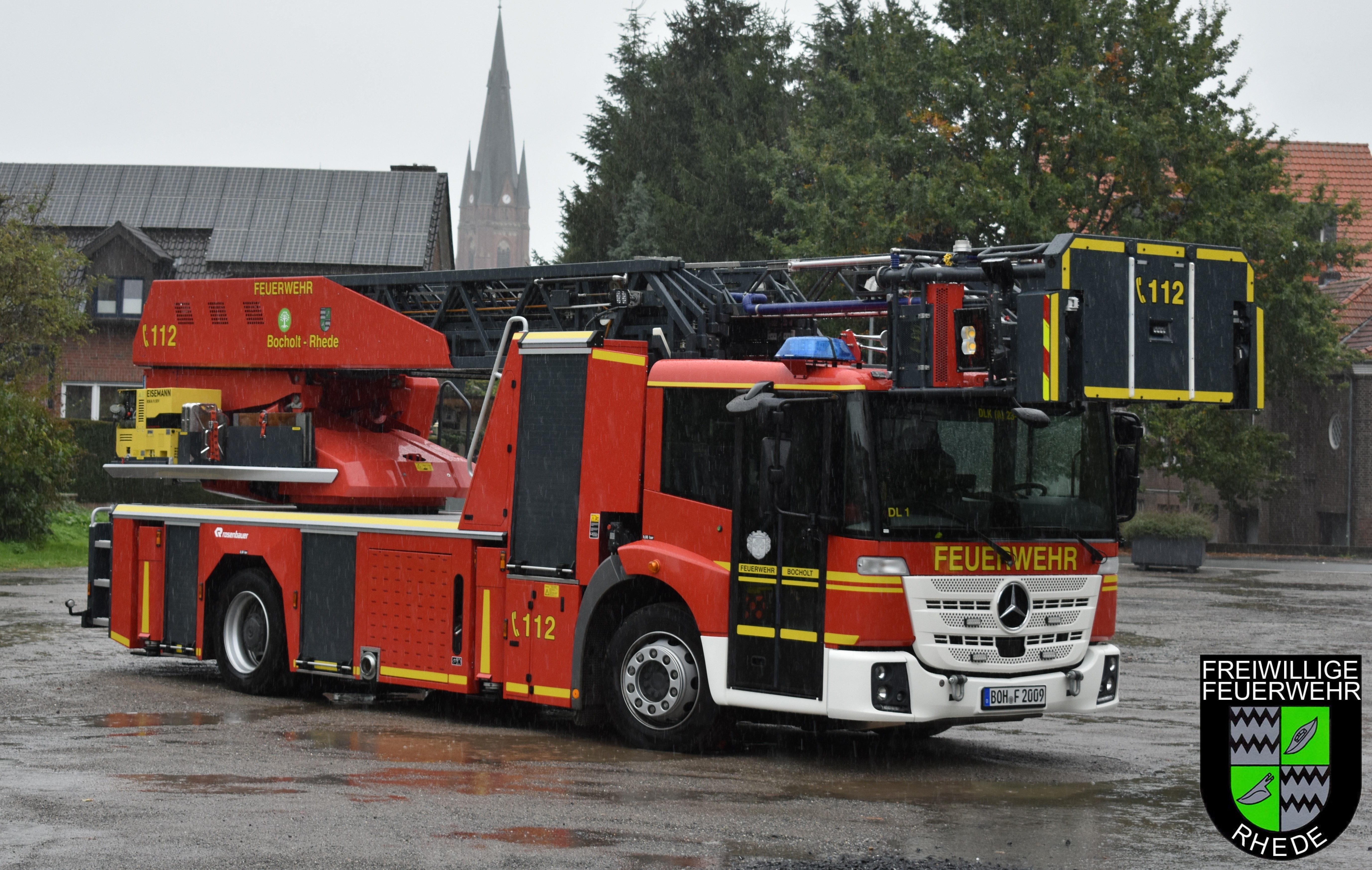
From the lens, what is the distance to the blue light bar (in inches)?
404

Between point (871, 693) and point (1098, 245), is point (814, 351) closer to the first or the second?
point (1098, 245)

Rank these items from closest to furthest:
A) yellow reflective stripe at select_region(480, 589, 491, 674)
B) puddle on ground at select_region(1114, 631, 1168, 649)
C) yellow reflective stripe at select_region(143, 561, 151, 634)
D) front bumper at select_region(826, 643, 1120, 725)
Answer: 1. front bumper at select_region(826, 643, 1120, 725)
2. yellow reflective stripe at select_region(480, 589, 491, 674)
3. yellow reflective stripe at select_region(143, 561, 151, 634)
4. puddle on ground at select_region(1114, 631, 1168, 649)

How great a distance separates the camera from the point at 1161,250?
9.55m

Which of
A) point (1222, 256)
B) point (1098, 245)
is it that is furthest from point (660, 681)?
point (1222, 256)

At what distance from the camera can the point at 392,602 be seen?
1259cm

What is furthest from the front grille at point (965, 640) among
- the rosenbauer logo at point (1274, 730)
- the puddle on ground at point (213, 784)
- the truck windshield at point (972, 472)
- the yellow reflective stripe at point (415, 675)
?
the yellow reflective stripe at point (415, 675)

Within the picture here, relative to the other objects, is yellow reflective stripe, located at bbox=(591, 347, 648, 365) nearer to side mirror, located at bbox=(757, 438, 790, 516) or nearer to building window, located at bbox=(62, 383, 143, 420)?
side mirror, located at bbox=(757, 438, 790, 516)

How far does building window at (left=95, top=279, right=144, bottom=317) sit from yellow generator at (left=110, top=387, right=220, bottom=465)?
130 ft

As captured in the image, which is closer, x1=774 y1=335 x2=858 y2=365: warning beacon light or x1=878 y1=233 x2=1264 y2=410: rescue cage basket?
x1=878 y1=233 x2=1264 y2=410: rescue cage basket

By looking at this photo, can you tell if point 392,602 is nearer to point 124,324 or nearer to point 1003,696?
point 1003,696

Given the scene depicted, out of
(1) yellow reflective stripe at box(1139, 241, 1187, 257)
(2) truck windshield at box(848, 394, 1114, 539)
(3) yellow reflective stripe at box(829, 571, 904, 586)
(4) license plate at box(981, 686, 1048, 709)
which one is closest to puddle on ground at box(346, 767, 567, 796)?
(3) yellow reflective stripe at box(829, 571, 904, 586)

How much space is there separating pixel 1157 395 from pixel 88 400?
47.7 meters

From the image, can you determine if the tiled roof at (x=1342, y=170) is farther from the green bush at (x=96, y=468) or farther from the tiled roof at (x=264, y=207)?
the green bush at (x=96, y=468)

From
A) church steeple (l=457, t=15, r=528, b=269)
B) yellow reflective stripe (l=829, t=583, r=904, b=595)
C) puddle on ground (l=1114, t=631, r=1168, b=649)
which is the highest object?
church steeple (l=457, t=15, r=528, b=269)
